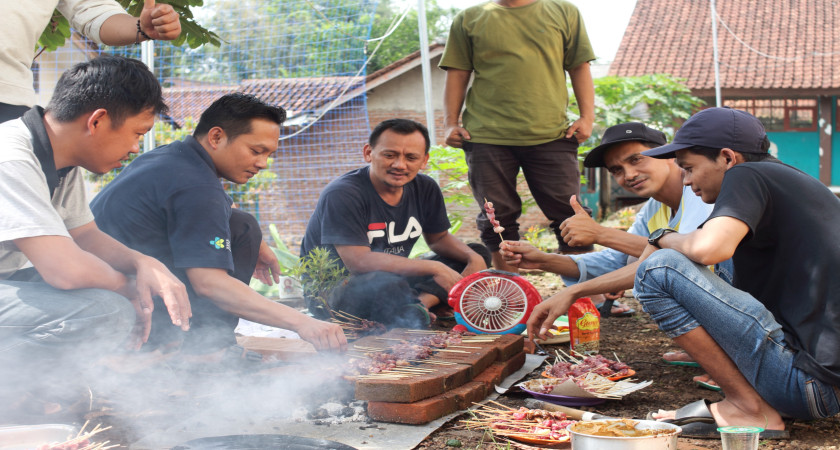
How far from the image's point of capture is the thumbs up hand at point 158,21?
11.1 ft

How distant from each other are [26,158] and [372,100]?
15.3 m

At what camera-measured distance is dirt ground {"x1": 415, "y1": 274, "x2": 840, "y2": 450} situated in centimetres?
276

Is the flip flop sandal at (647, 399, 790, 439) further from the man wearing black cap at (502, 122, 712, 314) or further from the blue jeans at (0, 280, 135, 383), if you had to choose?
the blue jeans at (0, 280, 135, 383)

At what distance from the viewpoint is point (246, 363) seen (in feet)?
12.3

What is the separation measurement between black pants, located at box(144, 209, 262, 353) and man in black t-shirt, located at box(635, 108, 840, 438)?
2.15 metres

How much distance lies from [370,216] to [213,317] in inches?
61.7

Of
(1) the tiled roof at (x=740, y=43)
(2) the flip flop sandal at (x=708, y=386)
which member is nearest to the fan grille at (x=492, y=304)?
(2) the flip flop sandal at (x=708, y=386)

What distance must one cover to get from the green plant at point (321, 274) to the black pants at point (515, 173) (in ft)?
4.49

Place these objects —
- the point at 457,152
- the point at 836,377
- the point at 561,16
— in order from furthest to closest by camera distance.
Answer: the point at 457,152, the point at 561,16, the point at 836,377

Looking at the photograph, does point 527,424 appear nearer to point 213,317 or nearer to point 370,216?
point 213,317

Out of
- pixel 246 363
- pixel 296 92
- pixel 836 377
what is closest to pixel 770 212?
pixel 836 377

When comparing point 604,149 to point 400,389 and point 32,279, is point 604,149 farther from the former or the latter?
point 32,279

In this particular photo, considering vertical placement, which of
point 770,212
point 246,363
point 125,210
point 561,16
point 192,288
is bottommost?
point 246,363

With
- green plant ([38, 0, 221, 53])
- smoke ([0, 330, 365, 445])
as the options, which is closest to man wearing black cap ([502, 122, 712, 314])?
smoke ([0, 330, 365, 445])
